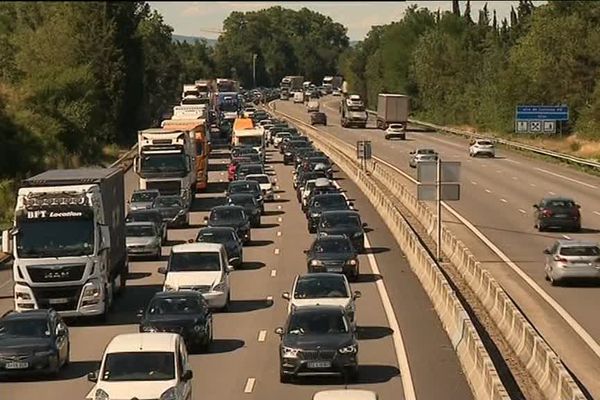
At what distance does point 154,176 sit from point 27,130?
30208 millimetres

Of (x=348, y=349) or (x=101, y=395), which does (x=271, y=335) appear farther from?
(x=101, y=395)

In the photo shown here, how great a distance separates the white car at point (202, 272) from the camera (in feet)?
116

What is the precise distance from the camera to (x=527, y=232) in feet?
175


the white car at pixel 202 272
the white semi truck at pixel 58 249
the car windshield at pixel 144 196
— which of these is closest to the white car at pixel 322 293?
the white car at pixel 202 272

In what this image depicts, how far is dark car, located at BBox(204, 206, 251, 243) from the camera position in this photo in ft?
168

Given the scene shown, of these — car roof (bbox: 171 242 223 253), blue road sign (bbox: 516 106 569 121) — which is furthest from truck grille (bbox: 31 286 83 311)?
blue road sign (bbox: 516 106 569 121)

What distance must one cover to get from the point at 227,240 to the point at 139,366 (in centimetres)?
2301

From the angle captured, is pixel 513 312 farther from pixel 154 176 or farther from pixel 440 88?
pixel 440 88

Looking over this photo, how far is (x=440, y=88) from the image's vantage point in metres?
166

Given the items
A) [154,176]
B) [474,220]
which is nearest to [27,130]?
[154,176]

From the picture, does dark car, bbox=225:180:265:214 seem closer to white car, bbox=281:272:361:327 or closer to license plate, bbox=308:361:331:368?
white car, bbox=281:272:361:327

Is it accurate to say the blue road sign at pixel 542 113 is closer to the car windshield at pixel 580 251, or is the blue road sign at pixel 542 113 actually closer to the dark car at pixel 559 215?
the dark car at pixel 559 215

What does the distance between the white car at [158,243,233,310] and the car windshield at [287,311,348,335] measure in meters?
8.80

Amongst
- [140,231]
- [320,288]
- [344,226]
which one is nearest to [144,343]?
[320,288]
